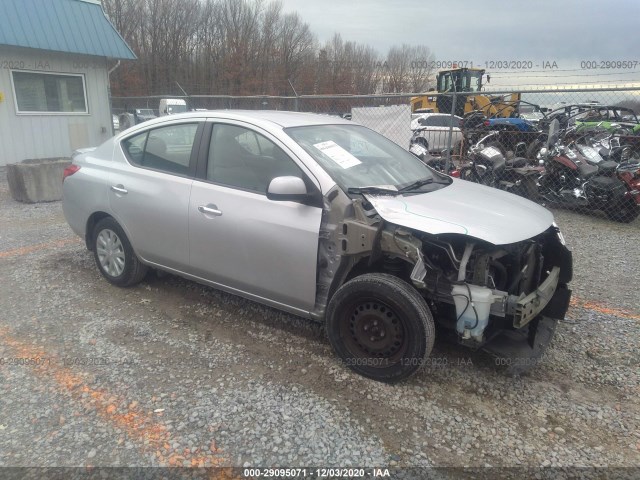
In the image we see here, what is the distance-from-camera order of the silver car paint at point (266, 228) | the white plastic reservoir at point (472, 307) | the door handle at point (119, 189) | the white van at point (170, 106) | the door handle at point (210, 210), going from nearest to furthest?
the white plastic reservoir at point (472, 307), the silver car paint at point (266, 228), the door handle at point (210, 210), the door handle at point (119, 189), the white van at point (170, 106)

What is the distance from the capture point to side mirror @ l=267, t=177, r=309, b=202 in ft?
9.90

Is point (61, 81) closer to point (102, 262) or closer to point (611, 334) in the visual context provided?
point (102, 262)

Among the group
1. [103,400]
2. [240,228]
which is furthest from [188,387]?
[240,228]

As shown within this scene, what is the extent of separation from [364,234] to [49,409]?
7.09ft

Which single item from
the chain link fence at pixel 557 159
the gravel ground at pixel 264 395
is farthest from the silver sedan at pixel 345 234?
the chain link fence at pixel 557 159

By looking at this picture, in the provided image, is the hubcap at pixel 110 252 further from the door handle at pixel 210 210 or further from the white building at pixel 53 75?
the white building at pixel 53 75

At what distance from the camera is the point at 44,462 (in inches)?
92.6

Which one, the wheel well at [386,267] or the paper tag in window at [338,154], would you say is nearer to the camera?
the wheel well at [386,267]

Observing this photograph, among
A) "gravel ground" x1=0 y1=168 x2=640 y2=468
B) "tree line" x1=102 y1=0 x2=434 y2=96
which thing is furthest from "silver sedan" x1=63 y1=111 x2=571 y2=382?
"tree line" x1=102 y1=0 x2=434 y2=96

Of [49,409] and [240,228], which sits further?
[240,228]

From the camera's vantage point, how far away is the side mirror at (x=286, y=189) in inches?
119

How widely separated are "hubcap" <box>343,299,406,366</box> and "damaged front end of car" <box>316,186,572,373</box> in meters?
0.25

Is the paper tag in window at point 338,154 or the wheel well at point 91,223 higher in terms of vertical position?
the paper tag in window at point 338,154

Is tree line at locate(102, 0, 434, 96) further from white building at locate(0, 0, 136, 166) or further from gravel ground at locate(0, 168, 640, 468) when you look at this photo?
gravel ground at locate(0, 168, 640, 468)
